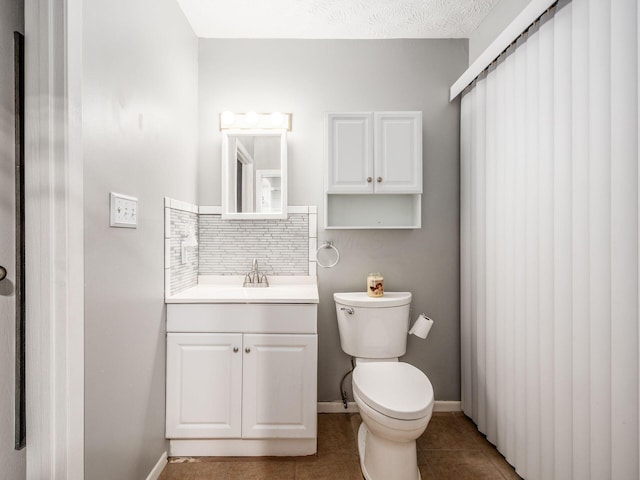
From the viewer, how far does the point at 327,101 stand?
223 cm

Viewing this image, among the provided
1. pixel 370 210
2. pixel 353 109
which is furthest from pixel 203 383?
pixel 353 109

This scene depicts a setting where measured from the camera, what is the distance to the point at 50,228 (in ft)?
3.30

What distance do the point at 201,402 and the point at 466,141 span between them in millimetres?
2079

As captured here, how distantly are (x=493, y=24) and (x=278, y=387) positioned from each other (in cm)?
225

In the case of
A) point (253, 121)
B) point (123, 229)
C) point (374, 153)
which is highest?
point (253, 121)

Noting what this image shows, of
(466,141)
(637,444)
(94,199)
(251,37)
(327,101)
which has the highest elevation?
(251,37)

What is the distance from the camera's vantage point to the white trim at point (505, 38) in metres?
1.38

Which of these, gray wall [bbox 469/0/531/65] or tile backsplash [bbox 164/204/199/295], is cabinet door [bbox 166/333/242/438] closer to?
tile backsplash [bbox 164/204/199/295]

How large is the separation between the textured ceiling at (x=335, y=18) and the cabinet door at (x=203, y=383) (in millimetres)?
1772

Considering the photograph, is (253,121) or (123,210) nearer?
(123,210)

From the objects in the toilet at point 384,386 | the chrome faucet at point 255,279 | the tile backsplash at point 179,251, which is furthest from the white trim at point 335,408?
A: the tile backsplash at point 179,251

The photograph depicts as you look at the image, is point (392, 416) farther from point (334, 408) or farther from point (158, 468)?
point (158, 468)

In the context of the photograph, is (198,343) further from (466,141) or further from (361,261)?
(466,141)

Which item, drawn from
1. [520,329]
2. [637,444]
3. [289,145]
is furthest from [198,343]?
[637,444]
